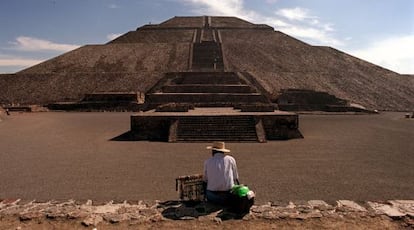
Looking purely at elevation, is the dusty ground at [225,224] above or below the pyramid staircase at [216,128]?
below

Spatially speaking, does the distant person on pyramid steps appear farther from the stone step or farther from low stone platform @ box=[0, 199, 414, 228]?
the stone step

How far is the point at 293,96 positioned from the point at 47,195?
25.1 m

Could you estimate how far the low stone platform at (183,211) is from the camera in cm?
570

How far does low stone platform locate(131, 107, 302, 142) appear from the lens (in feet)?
50.4

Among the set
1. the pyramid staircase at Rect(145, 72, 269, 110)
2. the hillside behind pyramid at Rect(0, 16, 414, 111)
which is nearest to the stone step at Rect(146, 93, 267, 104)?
the pyramid staircase at Rect(145, 72, 269, 110)

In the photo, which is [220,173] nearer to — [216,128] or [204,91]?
[216,128]

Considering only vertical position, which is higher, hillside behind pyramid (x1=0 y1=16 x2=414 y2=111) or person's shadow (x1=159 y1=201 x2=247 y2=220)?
hillside behind pyramid (x1=0 y1=16 x2=414 y2=111)

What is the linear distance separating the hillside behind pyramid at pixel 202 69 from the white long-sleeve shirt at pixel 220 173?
25074 mm

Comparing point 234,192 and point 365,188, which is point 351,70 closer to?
point 365,188

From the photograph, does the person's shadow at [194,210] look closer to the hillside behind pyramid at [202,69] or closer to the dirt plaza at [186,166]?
the dirt plaza at [186,166]

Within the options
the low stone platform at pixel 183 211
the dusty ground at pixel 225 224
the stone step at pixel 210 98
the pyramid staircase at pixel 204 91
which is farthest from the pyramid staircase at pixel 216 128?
the stone step at pixel 210 98

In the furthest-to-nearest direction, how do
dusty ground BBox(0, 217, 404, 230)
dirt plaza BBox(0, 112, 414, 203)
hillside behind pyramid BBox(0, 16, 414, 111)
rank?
1. hillside behind pyramid BBox(0, 16, 414, 111)
2. dirt plaza BBox(0, 112, 414, 203)
3. dusty ground BBox(0, 217, 404, 230)

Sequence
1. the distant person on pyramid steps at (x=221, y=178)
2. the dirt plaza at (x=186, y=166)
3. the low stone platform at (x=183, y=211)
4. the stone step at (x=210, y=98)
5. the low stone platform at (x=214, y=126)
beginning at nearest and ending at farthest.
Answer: the low stone platform at (x=183, y=211)
the distant person on pyramid steps at (x=221, y=178)
the dirt plaza at (x=186, y=166)
the low stone platform at (x=214, y=126)
the stone step at (x=210, y=98)

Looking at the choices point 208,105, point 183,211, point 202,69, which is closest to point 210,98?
point 208,105
